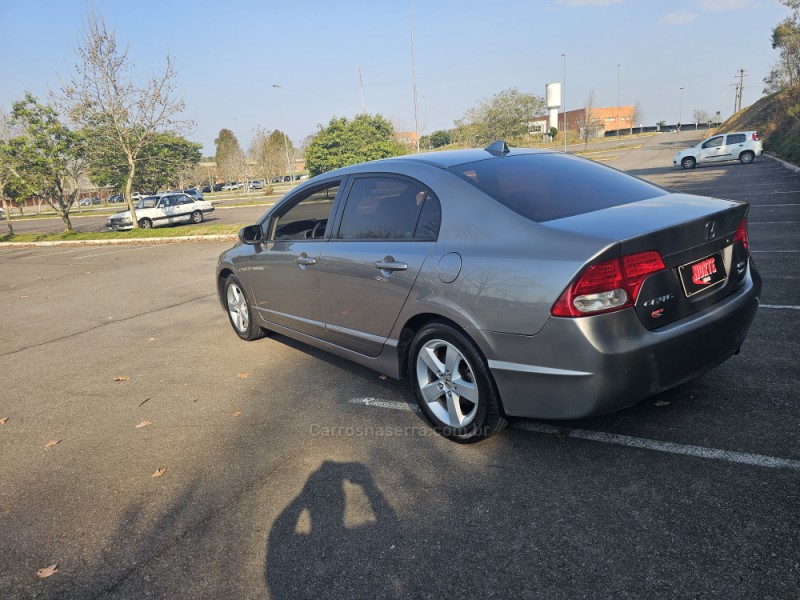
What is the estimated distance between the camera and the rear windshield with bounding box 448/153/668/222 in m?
3.13

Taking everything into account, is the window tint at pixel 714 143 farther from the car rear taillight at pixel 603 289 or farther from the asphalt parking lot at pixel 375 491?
the car rear taillight at pixel 603 289

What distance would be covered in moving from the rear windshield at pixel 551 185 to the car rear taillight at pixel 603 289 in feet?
1.68

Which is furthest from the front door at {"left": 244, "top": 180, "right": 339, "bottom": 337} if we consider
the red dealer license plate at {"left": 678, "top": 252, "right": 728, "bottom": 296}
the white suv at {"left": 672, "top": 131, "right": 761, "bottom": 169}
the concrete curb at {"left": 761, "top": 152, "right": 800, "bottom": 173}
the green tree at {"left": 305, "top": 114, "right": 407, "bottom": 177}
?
the green tree at {"left": 305, "top": 114, "right": 407, "bottom": 177}

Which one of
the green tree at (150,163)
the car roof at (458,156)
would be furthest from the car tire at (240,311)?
the green tree at (150,163)

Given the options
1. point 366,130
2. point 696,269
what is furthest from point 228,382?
point 366,130

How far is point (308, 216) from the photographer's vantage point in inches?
183

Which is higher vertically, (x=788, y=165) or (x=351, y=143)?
(x=351, y=143)

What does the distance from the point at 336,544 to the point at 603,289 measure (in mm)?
1729

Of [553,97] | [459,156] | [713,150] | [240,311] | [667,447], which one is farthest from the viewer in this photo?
[553,97]

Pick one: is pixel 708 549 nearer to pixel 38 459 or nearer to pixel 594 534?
pixel 594 534

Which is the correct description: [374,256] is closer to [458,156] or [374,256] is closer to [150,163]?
[458,156]

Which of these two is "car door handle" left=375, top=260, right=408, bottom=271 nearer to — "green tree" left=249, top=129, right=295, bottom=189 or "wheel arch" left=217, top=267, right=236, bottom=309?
"wheel arch" left=217, top=267, right=236, bottom=309

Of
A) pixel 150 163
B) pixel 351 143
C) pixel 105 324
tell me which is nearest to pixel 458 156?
pixel 105 324

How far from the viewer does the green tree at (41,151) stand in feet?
66.3
